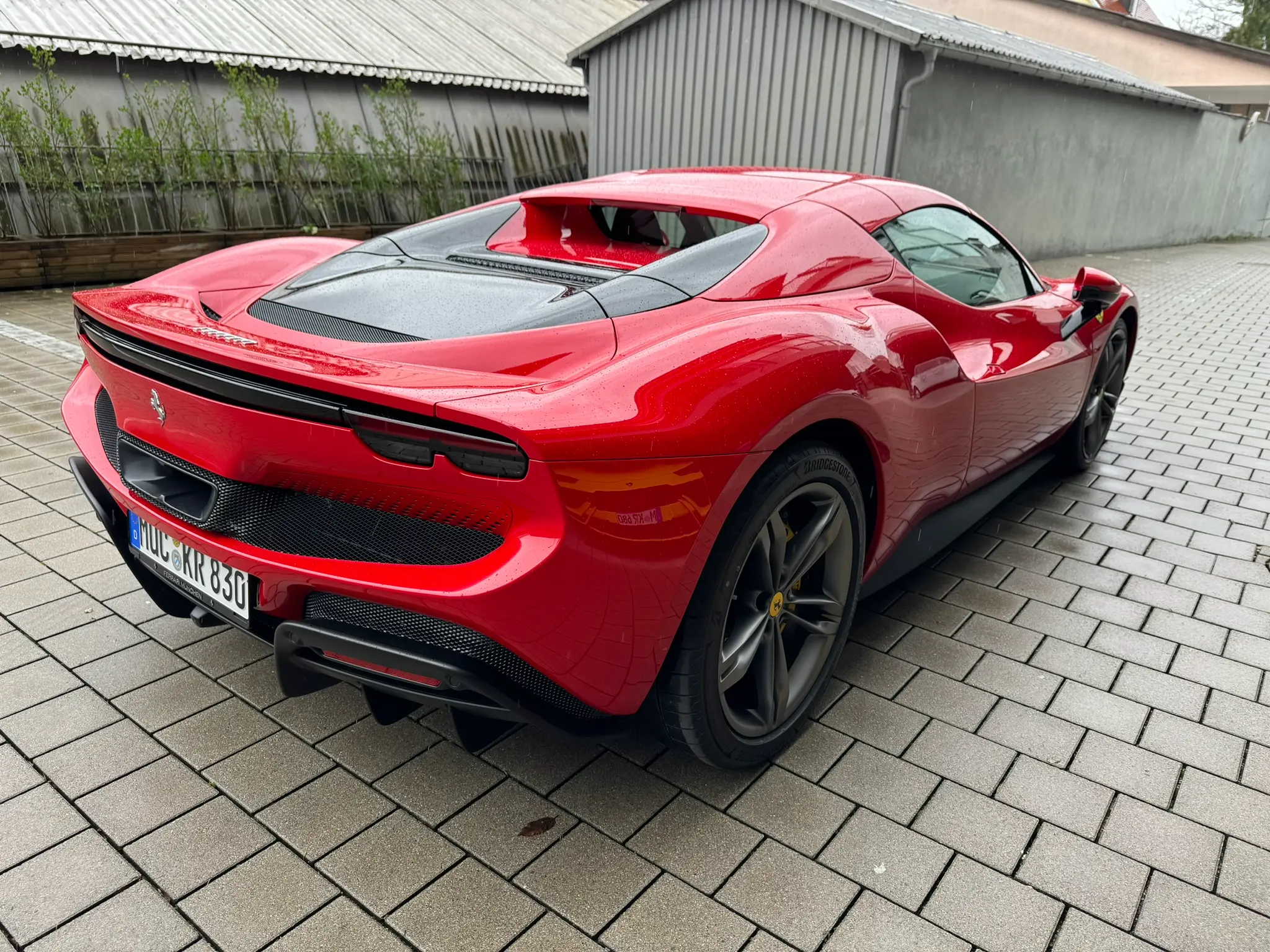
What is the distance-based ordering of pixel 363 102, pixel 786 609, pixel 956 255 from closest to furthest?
pixel 786 609 < pixel 956 255 < pixel 363 102

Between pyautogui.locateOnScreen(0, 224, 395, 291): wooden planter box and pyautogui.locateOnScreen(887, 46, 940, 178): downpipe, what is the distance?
6251 millimetres

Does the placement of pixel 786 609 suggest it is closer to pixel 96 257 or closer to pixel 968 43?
pixel 96 257

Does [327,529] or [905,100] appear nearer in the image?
[327,529]

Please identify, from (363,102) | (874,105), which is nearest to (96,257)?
(363,102)

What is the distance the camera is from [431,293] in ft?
7.43

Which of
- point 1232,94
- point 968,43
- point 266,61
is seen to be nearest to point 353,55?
point 266,61

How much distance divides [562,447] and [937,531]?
1621 mm

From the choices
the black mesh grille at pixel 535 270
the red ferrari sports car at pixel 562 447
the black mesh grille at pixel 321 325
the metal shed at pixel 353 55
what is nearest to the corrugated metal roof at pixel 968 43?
the metal shed at pixel 353 55

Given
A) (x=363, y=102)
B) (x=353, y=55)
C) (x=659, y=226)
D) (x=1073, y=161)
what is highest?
(x=353, y=55)

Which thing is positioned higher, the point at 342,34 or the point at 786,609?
the point at 342,34

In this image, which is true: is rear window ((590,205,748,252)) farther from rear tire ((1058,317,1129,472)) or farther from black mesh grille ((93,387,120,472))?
rear tire ((1058,317,1129,472))

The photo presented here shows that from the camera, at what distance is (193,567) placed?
205cm

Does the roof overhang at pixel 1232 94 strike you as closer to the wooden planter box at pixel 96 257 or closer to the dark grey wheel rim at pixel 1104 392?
the dark grey wheel rim at pixel 1104 392

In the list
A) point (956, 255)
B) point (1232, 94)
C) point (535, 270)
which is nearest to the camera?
point (535, 270)
